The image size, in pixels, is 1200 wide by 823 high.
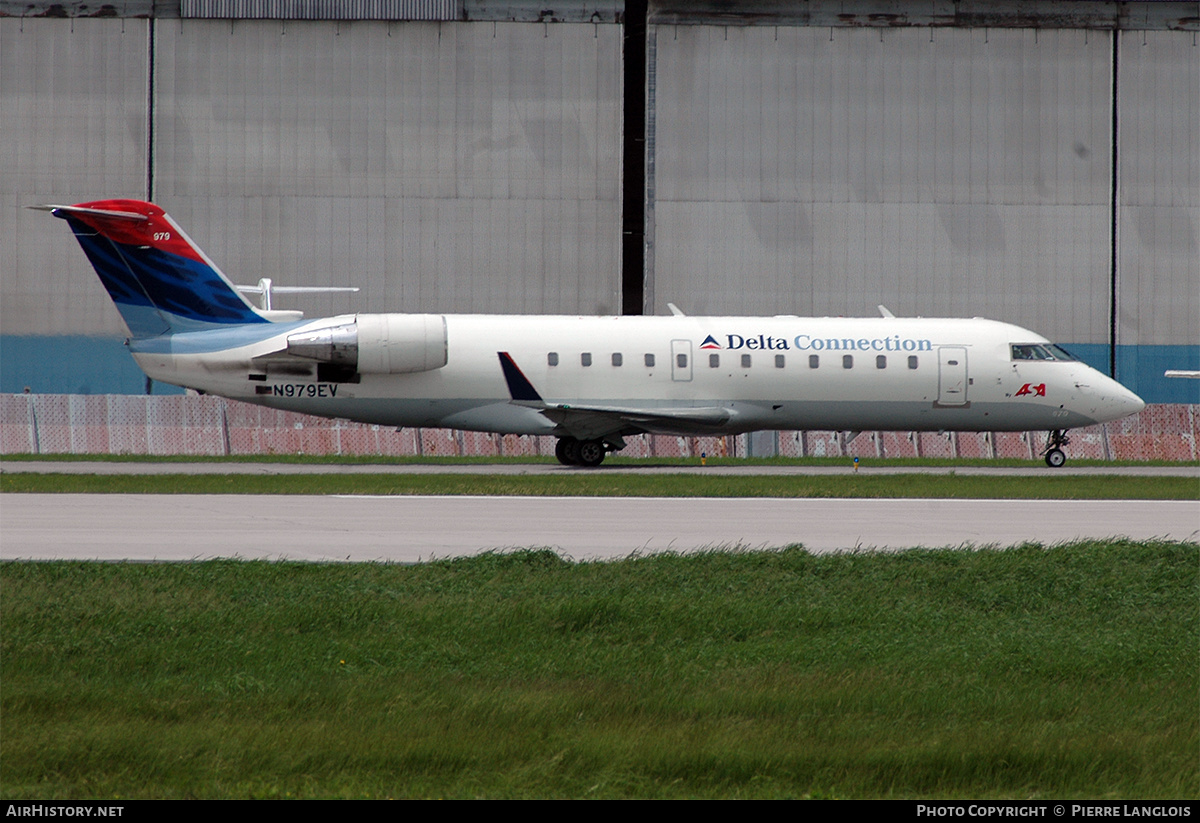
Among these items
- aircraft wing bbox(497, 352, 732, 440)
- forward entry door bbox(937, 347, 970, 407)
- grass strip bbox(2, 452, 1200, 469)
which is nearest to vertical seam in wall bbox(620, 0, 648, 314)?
grass strip bbox(2, 452, 1200, 469)

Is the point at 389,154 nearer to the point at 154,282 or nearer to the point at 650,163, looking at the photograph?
the point at 650,163

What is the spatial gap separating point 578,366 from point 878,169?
50.7 ft

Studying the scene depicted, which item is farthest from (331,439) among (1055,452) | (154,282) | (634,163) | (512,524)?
(512,524)

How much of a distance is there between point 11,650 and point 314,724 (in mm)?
2533

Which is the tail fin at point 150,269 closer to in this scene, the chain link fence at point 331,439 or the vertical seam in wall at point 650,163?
the chain link fence at point 331,439

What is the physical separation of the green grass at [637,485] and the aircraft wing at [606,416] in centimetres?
282

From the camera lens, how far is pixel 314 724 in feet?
20.7

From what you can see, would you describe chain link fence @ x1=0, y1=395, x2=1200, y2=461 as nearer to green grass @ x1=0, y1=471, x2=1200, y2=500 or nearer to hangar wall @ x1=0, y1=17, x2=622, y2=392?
hangar wall @ x1=0, y1=17, x2=622, y2=392

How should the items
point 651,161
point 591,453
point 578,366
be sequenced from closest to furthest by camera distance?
point 578,366
point 591,453
point 651,161

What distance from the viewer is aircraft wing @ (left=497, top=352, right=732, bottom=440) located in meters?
26.5

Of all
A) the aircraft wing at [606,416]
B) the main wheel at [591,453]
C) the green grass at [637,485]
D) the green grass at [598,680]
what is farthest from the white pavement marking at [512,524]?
the main wheel at [591,453]

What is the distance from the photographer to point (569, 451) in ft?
90.2
